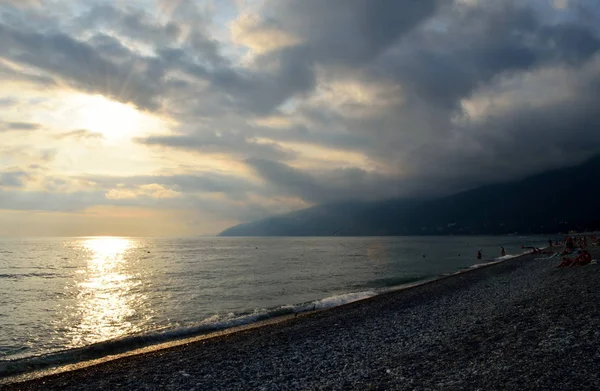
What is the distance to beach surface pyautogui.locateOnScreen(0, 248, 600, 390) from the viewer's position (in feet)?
31.9

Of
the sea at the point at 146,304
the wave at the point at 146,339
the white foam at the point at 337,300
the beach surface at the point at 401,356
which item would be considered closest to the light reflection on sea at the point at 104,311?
the sea at the point at 146,304

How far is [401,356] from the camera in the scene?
12617mm

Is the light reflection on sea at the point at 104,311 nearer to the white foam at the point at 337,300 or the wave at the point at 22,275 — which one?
the wave at the point at 22,275

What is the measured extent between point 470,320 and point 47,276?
195 ft

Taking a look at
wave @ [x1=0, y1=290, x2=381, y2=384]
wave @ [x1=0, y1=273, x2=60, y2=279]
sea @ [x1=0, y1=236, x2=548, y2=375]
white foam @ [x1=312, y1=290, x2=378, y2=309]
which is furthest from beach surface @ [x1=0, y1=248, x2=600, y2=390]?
wave @ [x1=0, y1=273, x2=60, y2=279]

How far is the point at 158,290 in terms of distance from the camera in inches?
1588

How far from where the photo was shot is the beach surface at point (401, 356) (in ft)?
31.9

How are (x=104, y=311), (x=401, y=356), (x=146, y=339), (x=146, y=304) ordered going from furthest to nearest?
(x=146, y=304), (x=104, y=311), (x=146, y=339), (x=401, y=356)

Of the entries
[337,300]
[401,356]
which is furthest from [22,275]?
[401,356]

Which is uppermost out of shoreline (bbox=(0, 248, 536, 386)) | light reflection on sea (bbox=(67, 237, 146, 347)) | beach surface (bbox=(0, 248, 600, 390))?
beach surface (bbox=(0, 248, 600, 390))

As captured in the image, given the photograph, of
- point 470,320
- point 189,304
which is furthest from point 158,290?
point 470,320

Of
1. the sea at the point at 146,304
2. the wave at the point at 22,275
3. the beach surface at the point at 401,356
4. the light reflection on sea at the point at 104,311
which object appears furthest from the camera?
the wave at the point at 22,275

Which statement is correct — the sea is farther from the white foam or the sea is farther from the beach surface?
the beach surface

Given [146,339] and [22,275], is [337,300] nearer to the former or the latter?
[146,339]
